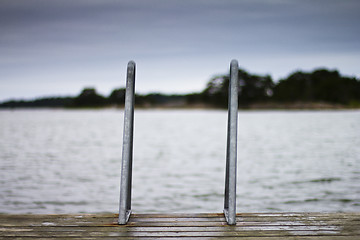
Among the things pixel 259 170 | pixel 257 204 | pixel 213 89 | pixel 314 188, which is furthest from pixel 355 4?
pixel 213 89

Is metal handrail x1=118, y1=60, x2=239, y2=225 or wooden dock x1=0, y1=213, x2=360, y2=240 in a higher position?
metal handrail x1=118, y1=60, x2=239, y2=225

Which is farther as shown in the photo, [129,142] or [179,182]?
[179,182]

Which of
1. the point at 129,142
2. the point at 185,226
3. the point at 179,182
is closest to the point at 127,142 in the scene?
the point at 129,142

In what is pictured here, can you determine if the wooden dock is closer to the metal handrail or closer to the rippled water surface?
the metal handrail

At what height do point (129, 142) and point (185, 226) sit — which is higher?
point (129, 142)

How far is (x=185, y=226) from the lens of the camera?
404 cm

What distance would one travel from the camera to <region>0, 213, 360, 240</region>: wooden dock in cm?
373

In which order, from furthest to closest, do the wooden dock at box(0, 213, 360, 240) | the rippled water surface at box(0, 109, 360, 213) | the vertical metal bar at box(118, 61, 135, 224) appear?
the rippled water surface at box(0, 109, 360, 213) → the vertical metal bar at box(118, 61, 135, 224) → the wooden dock at box(0, 213, 360, 240)

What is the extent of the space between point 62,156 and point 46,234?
20826mm

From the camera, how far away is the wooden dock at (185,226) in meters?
3.73

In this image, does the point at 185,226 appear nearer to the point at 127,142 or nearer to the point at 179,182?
the point at 127,142

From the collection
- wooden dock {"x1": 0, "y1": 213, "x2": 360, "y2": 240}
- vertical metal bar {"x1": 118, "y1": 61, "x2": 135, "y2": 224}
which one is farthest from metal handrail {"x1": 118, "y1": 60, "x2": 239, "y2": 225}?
wooden dock {"x1": 0, "y1": 213, "x2": 360, "y2": 240}

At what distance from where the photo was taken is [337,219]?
429 cm

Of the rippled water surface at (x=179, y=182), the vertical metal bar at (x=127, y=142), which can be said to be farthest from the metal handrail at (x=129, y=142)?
the rippled water surface at (x=179, y=182)
